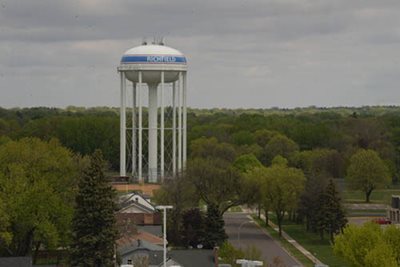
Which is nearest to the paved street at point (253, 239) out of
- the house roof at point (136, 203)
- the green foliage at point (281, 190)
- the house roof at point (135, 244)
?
the green foliage at point (281, 190)

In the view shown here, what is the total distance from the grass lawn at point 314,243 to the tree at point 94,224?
1680cm

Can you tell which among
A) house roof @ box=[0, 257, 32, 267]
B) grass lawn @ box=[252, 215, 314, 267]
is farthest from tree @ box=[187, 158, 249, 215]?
house roof @ box=[0, 257, 32, 267]

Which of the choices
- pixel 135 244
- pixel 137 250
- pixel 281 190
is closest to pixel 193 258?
pixel 137 250

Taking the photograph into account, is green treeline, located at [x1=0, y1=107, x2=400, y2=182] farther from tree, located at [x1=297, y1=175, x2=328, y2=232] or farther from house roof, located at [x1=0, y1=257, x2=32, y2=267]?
house roof, located at [x1=0, y1=257, x2=32, y2=267]

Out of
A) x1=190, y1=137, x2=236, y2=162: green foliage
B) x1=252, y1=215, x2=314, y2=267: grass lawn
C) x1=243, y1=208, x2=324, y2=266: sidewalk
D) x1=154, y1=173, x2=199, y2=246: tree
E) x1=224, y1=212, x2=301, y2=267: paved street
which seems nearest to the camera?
x1=252, y1=215, x2=314, y2=267: grass lawn

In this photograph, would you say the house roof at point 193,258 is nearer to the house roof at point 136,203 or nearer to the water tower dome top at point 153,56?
the house roof at point 136,203

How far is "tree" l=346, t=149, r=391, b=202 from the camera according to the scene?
113875 mm

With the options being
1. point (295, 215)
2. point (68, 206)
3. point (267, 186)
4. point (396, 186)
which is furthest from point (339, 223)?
point (396, 186)

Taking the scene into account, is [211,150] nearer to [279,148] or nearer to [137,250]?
[279,148]

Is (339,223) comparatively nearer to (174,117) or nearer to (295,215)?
(295,215)

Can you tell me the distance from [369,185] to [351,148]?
85.1ft

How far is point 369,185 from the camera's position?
378 feet

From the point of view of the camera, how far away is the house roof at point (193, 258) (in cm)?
6285

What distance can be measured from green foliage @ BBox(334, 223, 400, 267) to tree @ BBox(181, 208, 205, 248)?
57.1ft
